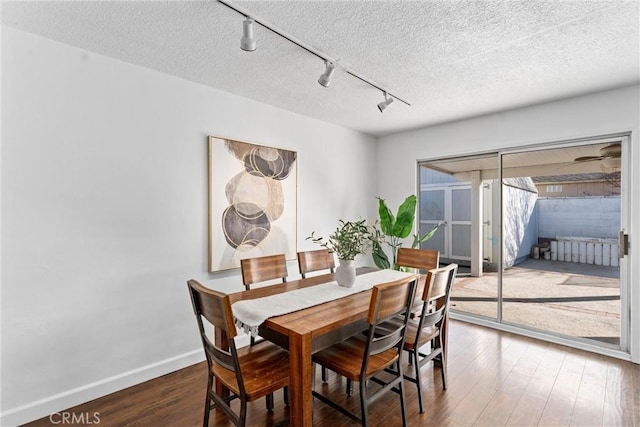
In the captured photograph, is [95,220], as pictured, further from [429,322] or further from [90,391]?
[429,322]

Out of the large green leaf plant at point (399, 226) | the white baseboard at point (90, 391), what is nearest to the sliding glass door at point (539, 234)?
the large green leaf plant at point (399, 226)

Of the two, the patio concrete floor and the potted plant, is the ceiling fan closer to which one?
the patio concrete floor

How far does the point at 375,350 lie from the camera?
1792 millimetres

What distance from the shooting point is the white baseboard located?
1983 mm

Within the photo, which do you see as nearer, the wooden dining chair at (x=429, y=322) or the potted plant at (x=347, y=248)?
the wooden dining chair at (x=429, y=322)

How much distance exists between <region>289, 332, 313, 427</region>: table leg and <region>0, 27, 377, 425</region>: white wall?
159 centimetres

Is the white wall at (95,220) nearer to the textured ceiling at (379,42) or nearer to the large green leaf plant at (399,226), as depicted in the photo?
the textured ceiling at (379,42)

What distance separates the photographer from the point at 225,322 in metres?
Result: 1.49

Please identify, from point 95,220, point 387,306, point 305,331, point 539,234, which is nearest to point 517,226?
point 539,234

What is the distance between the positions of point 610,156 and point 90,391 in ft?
16.2

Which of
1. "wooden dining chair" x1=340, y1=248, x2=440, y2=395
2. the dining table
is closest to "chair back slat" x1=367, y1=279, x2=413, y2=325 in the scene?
Answer: the dining table

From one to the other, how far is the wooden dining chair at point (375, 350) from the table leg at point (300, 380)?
32cm

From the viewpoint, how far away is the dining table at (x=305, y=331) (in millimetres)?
1559

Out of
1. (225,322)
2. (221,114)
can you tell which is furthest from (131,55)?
(225,322)
